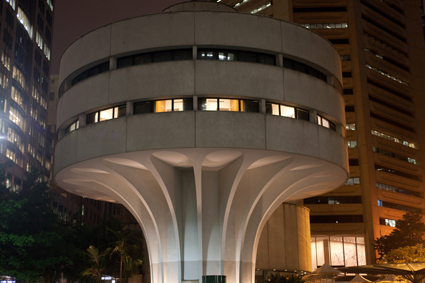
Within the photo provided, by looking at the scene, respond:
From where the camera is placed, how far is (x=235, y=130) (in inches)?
1052

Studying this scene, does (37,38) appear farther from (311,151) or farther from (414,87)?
(311,151)

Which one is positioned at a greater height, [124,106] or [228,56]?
[228,56]

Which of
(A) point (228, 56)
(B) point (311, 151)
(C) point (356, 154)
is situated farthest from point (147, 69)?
(C) point (356, 154)

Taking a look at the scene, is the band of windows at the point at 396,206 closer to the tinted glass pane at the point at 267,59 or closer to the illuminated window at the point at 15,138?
the tinted glass pane at the point at 267,59

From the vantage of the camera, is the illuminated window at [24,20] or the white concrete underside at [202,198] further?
the illuminated window at [24,20]

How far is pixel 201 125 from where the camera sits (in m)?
26.6

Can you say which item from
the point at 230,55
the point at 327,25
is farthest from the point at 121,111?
the point at 327,25

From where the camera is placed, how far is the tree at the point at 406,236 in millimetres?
66125

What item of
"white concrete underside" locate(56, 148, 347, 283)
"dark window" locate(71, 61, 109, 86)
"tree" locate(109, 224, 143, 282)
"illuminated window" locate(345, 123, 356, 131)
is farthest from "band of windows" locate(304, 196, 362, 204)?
"dark window" locate(71, 61, 109, 86)

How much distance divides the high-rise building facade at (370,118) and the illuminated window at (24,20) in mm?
38955

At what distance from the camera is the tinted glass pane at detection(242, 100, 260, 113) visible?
27.7m

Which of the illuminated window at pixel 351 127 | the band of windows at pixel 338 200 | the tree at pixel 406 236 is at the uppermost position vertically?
the illuminated window at pixel 351 127

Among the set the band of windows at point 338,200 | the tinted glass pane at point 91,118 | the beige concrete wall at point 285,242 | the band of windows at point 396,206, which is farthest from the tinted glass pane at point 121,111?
the band of windows at point 396,206

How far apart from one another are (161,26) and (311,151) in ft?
35.5
